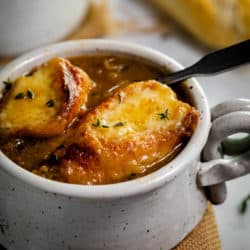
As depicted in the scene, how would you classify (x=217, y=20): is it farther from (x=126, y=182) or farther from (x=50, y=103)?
(x=126, y=182)

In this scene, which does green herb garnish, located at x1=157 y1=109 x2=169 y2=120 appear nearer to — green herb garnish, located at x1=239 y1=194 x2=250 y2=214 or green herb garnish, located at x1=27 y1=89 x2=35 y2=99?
green herb garnish, located at x1=27 y1=89 x2=35 y2=99

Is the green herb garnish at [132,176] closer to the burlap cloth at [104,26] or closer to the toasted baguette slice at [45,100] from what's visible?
the toasted baguette slice at [45,100]

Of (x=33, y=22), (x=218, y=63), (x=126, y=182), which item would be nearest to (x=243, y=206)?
(x=218, y=63)

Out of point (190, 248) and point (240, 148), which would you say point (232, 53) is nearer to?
point (240, 148)

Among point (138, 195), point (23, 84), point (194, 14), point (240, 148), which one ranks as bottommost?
point (194, 14)

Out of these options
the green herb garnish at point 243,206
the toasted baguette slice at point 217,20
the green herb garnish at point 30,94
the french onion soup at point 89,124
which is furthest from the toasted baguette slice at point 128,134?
the toasted baguette slice at point 217,20

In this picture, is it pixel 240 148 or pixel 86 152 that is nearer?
pixel 86 152

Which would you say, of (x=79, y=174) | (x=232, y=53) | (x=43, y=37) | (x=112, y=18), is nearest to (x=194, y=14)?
(x=112, y=18)
